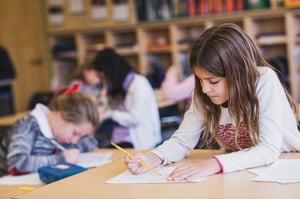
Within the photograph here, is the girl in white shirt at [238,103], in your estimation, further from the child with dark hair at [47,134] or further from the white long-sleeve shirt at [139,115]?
the white long-sleeve shirt at [139,115]

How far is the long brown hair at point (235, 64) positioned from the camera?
1.77m

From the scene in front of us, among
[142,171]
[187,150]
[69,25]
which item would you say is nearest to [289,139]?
[187,150]

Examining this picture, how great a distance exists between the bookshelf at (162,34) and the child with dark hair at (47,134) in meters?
3.31

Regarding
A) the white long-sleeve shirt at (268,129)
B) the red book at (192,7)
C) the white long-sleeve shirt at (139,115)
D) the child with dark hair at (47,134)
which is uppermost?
the red book at (192,7)

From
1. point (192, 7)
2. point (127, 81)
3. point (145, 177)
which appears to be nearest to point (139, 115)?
point (127, 81)

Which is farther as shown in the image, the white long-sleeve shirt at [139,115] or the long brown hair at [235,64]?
the white long-sleeve shirt at [139,115]

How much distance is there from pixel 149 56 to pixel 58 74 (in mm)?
1335

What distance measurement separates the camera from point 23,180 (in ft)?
7.70

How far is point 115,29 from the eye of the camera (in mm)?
6496

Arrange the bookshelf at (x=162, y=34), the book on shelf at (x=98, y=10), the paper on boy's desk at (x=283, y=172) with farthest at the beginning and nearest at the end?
the book on shelf at (x=98, y=10) → the bookshelf at (x=162, y=34) → the paper on boy's desk at (x=283, y=172)

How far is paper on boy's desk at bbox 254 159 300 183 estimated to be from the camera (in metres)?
1.61

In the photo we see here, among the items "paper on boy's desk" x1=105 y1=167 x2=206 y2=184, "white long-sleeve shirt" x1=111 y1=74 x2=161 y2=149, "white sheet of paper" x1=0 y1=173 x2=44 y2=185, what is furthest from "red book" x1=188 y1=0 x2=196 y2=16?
"paper on boy's desk" x1=105 y1=167 x2=206 y2=184

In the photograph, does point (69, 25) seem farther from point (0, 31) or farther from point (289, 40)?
point (289, 40)

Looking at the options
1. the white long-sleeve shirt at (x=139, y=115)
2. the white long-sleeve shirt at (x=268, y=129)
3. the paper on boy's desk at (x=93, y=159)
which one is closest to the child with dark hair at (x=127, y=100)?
the white long-sleeve shirt at (x=139, y=115)
